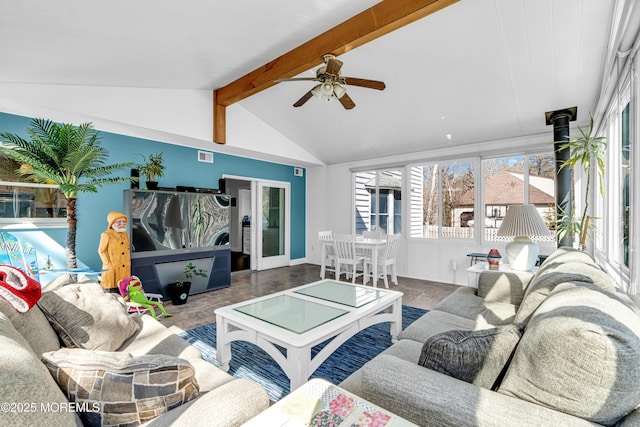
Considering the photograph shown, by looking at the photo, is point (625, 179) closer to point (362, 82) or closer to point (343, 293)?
point (362, 82)

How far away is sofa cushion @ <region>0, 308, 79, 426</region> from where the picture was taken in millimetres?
580

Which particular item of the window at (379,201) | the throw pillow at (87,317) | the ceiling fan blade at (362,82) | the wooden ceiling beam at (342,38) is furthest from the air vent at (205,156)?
the throw pillow at (87,317)

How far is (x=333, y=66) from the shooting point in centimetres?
268

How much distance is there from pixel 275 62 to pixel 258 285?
334 centimetres

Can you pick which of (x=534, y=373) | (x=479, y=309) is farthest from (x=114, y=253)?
(x=534, y=373)

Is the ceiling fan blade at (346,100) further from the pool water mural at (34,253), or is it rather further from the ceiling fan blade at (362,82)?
the pool water mural at (34,253)

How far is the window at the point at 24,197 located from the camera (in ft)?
11.1

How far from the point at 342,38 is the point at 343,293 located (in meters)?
2.42

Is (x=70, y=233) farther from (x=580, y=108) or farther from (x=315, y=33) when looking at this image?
(x=580, y=108)

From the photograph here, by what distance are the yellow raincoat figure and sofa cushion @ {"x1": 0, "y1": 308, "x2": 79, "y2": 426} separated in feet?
9.96

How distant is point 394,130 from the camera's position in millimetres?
4777

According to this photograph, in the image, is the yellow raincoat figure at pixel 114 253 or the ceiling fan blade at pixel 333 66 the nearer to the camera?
the ceiling fan blade at pixel 333 66

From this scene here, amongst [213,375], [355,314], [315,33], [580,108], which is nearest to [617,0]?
[580,108]

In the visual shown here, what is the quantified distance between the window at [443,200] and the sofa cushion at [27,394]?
204 inches
